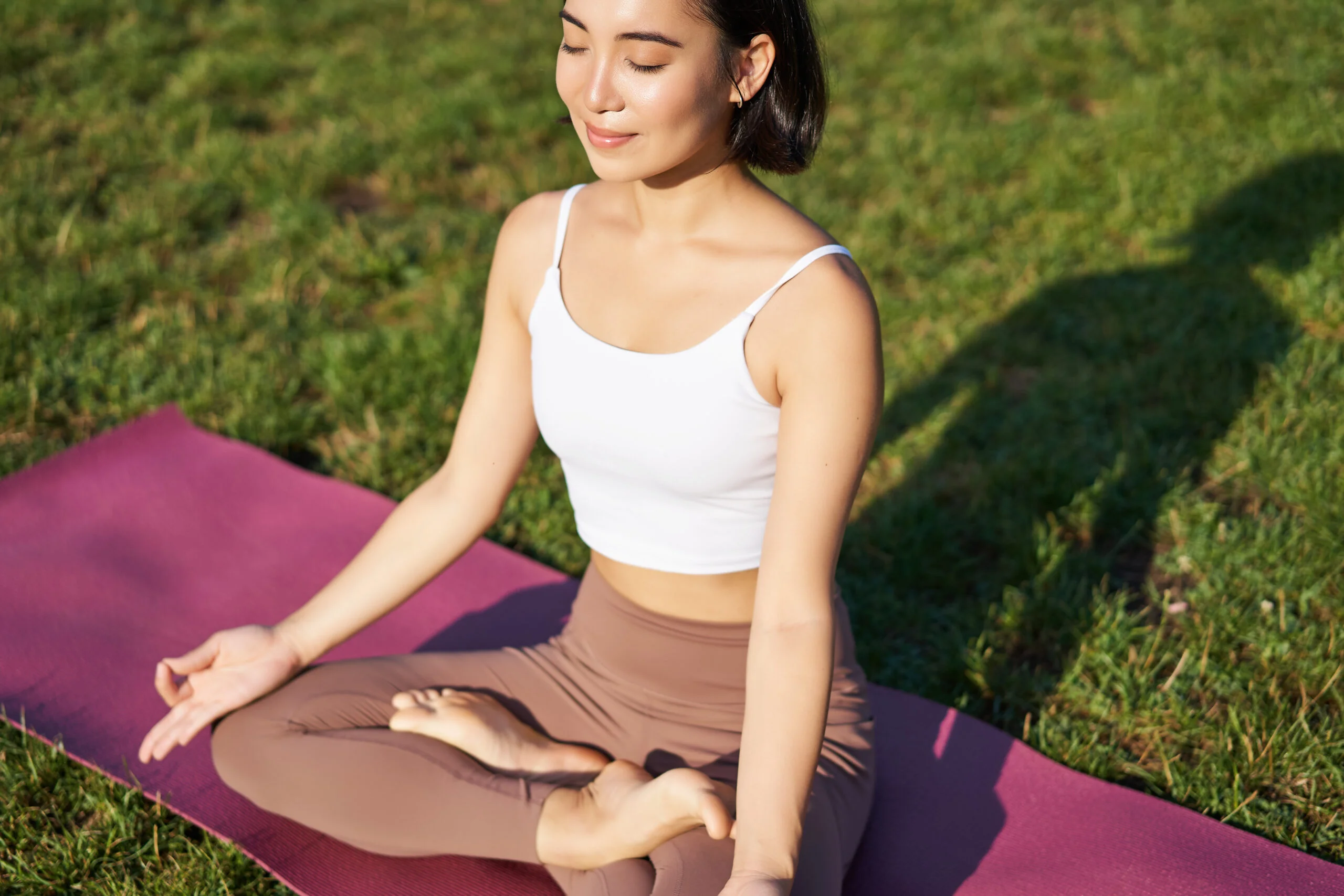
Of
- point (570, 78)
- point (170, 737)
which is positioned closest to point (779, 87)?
point (570, 78)

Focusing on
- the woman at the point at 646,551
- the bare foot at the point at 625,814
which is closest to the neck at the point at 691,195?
the woman at the point at 646,551

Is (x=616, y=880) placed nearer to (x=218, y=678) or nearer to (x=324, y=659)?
(x=218, y=678)

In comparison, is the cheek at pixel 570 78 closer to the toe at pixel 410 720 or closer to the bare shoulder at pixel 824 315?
the bare shoulder at pixel 824 315

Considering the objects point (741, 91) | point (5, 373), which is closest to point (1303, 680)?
point (741, 91)

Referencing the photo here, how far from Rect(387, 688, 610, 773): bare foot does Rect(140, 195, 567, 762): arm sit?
0.18 metres

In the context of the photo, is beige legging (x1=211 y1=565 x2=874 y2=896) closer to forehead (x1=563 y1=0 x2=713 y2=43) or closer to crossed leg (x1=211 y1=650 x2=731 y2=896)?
crossed leg (x1=211 y1=650 x2=731 y2=896)

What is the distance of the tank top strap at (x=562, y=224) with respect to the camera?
205 centimetres

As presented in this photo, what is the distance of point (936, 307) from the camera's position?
165 inches

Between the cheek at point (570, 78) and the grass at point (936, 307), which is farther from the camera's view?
the grass at point (936, 307)

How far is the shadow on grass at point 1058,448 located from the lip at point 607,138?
5.07 ft

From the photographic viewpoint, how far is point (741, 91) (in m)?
1.77

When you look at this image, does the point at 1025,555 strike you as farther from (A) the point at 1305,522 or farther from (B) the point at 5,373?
(B) the point at 5,373

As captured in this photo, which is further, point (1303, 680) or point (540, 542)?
point (540, 542)

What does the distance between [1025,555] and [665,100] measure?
70.6 inches
